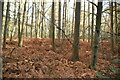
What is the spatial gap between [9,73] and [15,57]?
7.85 feet

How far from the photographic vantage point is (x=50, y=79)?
7.52m

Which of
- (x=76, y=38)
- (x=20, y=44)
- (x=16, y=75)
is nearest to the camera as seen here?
(x=16, y=75)

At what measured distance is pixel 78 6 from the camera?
10.3 m

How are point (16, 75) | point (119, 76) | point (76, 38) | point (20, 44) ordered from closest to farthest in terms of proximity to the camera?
point (119, 76), point (16, 75), point (76, 38), point (20, 44)

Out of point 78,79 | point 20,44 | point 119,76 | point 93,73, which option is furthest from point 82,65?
point 119,76

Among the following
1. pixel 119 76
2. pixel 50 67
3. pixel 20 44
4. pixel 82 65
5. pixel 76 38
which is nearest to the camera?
pixel 119 76

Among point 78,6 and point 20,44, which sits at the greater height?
point 78,6

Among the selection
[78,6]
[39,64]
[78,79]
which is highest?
[78,6]

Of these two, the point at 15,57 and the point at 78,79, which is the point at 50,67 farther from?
the point at 15,57

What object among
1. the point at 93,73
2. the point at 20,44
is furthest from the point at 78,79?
the point at 20,44

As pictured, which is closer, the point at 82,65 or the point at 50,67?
the point at 50,67

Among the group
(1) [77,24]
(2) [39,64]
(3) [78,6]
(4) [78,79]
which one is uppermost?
(3) [78,6]

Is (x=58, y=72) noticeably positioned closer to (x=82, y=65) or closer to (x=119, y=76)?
(x=82, y=65)

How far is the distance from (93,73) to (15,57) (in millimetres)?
5253
